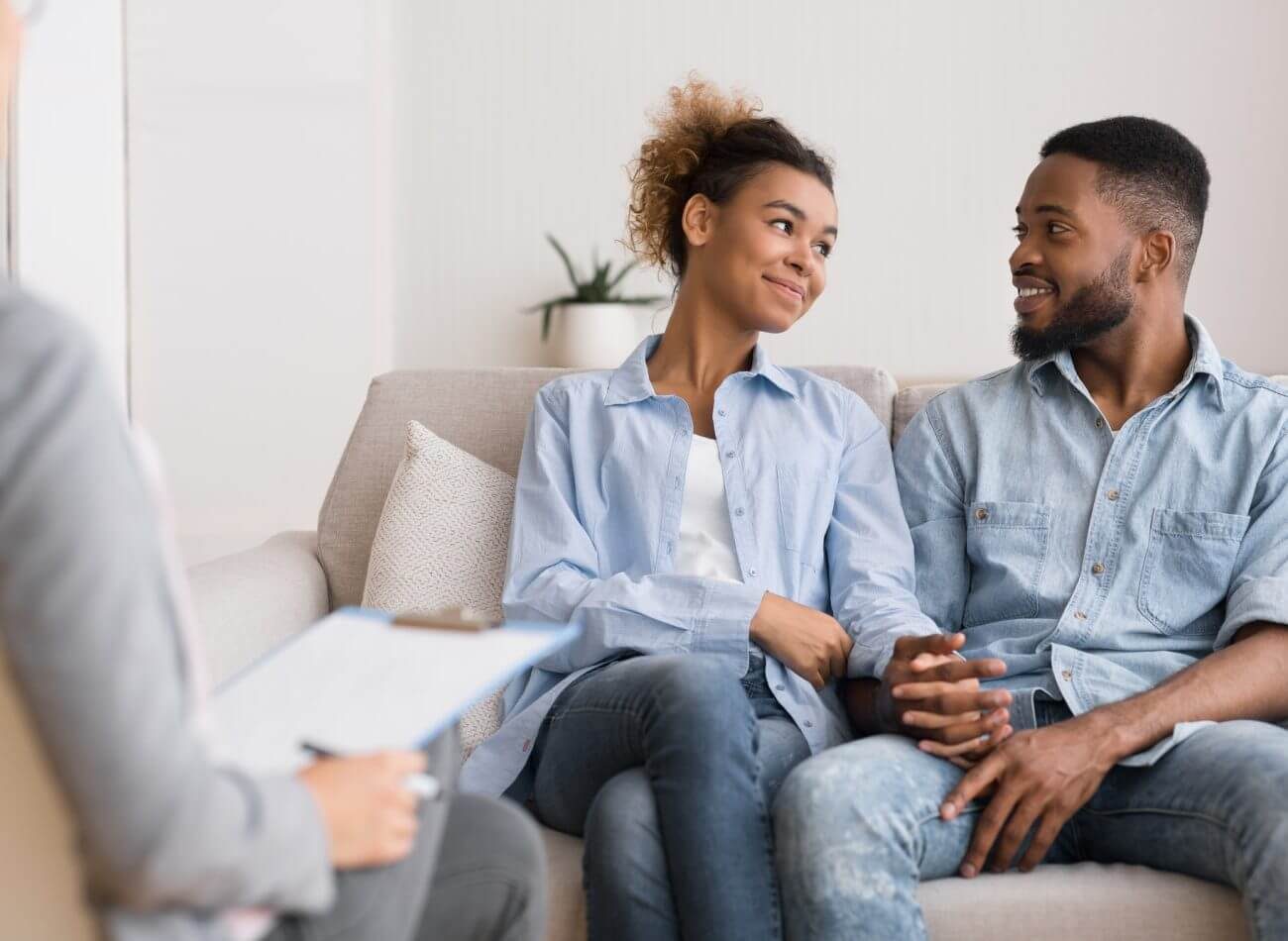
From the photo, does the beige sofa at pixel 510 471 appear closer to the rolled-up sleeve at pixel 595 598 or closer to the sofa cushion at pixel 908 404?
the sofa cushion at pixel 908 404

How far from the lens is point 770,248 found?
1.93 m

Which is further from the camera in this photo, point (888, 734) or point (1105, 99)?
point (1105, 99)

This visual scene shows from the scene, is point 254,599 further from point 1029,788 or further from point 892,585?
point 1029,788

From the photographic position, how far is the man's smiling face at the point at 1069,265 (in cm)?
177

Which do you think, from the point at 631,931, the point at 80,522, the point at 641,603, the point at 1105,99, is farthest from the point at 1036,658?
the point at 1105,99

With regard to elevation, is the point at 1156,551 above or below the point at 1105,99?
below

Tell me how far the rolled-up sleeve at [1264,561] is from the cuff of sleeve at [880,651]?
0.34m

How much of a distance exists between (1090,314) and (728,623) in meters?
0.65

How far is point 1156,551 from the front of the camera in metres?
1.61

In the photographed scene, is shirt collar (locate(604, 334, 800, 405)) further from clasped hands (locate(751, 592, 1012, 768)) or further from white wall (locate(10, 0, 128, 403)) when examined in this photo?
white wall (locate(10, 0, 128, 403))

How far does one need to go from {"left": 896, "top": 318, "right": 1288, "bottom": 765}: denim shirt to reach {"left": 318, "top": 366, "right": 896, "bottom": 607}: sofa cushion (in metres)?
0.24

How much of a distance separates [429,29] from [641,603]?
2.94 meters

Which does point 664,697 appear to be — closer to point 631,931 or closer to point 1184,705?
point 631,931

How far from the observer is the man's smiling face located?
177cm
